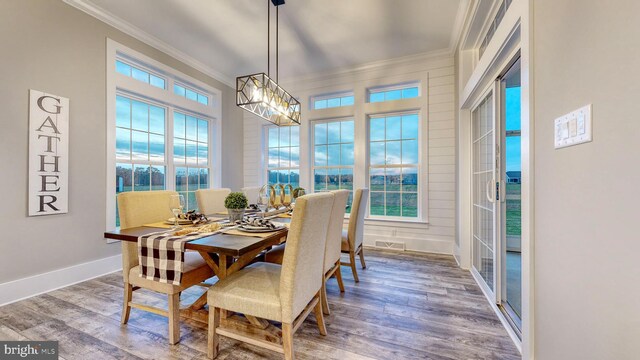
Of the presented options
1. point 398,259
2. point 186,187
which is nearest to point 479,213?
point 398,259

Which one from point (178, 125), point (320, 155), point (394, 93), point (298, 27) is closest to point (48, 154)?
point (178, 125)

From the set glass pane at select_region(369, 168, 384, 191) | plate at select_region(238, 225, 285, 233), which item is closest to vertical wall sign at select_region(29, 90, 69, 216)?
plate at select_region(238, 225, 285, 233)

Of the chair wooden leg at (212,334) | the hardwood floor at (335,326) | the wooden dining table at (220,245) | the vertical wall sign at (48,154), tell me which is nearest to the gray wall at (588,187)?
the hardwood floor at (335,326)

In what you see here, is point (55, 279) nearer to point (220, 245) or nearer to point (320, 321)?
point (220, 245)

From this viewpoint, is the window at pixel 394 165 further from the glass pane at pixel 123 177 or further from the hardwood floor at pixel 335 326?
the glass pane at pixel 123 177

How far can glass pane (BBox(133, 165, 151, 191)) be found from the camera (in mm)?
3387

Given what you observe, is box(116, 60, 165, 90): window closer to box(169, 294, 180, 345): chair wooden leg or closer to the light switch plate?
box(169, 294, 180, 345): chair wooden leg

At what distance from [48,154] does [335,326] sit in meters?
3.20

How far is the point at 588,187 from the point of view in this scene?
2.90 ft

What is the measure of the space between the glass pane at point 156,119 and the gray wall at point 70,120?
632mm

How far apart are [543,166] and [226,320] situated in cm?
221

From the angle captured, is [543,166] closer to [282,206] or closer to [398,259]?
[282,206]

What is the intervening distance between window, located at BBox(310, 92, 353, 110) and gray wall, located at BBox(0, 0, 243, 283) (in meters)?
2.70

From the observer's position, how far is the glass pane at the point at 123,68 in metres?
3.18
